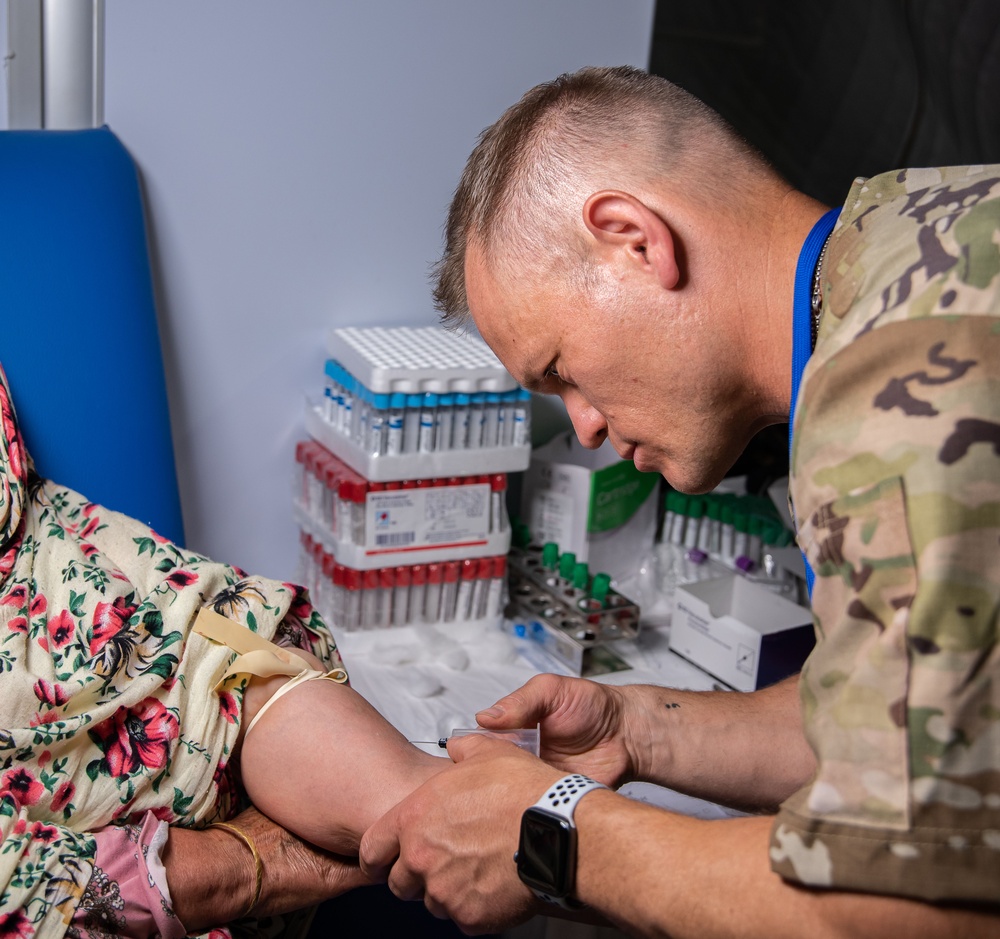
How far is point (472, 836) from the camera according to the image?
1021 mm

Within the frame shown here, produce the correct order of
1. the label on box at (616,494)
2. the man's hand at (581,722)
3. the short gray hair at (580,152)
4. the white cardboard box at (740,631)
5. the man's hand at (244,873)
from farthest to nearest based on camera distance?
the label on box at (616,494) → the white cardboard box at (740,631) → the man's hand at (581,722) → the man's hand at (244,873) → the short gray hair at (580,152)

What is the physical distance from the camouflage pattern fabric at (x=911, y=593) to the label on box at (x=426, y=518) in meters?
1.12

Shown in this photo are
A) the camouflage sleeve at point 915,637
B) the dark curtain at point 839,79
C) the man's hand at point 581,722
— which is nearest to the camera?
the camouflage sleeve at point 915,637

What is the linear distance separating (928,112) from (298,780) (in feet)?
7.00

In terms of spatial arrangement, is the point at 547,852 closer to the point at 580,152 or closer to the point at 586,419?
the point at 586,419

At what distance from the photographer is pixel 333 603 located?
6.33ft

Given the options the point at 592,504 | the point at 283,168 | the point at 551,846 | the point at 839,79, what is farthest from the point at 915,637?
the point at 839,79

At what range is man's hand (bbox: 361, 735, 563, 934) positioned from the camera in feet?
3.28

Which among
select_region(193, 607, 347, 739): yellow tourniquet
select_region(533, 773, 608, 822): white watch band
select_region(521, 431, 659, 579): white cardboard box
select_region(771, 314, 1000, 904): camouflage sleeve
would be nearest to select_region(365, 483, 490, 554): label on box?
select_region(521, 431, 659, 579): white cardboard box

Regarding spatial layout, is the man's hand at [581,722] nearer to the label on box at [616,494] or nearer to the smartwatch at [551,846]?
the smartwatch at [551,846]

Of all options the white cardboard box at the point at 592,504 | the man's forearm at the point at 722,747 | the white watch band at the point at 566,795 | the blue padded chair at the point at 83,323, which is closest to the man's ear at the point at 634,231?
the white watch band at the point at 566,795

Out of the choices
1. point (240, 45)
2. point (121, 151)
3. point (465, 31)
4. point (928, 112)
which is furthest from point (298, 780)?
point (928, 112)

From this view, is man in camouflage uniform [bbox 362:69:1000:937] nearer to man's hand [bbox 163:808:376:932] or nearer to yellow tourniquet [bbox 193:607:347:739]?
man's hand [bbox 163:808:376:932]

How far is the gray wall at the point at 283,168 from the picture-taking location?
70.6 inches
